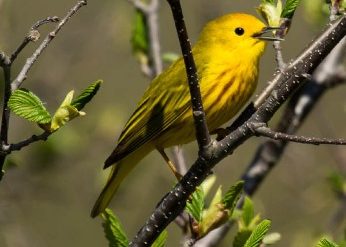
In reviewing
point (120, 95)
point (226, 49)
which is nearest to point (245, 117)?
point (226, 49)

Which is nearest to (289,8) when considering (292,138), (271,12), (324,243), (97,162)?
(271,12)

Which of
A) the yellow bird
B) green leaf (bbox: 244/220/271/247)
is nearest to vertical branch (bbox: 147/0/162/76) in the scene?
the yellow bird

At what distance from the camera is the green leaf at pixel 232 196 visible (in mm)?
3510

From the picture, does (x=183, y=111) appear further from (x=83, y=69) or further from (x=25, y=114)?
(x=83, y=69)

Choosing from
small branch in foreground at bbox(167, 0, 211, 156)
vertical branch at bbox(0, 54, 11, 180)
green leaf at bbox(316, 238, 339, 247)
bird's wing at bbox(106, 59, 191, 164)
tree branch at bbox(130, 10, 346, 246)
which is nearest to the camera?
small branch in foreground at bbox(167, 0, 211, 156)

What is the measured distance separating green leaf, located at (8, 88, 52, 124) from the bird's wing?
1.75m

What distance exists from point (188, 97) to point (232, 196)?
5.15 feet

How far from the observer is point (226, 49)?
5359 millimetres

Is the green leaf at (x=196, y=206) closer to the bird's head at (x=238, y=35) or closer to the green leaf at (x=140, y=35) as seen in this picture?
the bird's head at (x=238, y=35)

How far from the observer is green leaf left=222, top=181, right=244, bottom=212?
3.51 m

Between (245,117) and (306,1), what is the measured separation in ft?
7.55

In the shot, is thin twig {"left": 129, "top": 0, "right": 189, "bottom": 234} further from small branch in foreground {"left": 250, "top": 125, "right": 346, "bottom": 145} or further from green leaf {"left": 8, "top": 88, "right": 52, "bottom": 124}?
green leaf {"left": 8, "top": 88, "right": 52, "bottom": 124}

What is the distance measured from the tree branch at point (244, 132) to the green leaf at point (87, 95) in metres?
0.38

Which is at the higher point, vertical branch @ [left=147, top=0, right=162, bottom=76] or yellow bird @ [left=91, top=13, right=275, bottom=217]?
vertical branch @ [left=147, top=0, right=162, bottom=76]
